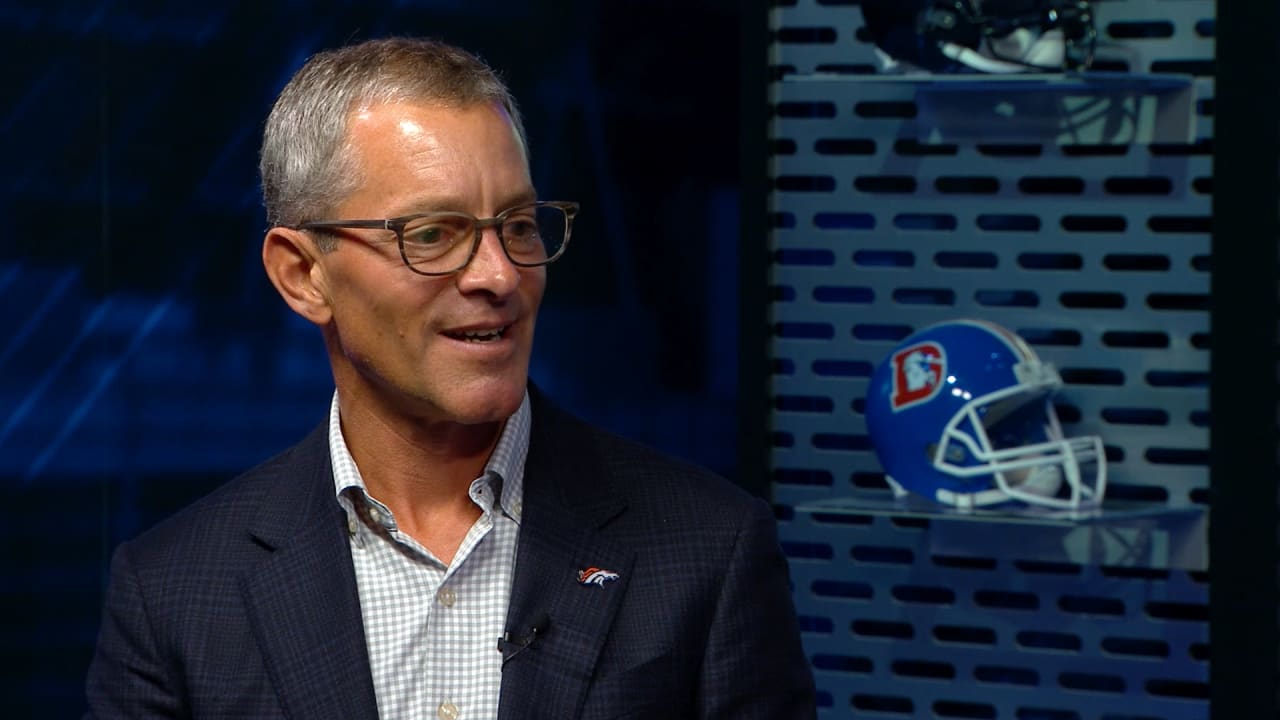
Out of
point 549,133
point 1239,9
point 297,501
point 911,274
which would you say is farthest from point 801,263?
point 297,501

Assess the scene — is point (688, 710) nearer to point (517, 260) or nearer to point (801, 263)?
point (517, 260)

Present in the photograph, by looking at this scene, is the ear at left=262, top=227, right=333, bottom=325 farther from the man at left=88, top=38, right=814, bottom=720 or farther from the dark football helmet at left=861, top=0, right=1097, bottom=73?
the dark football helmet at left=861, top=0, right=1097, bottom=73

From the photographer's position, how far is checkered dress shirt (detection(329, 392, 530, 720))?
2076mm

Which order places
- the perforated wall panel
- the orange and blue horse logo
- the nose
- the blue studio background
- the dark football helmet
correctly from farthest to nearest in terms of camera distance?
1. the perforated wall panel
2. the dark football helmet
3. the blue studio background
4. the orange and blue horse logo
5. the nose

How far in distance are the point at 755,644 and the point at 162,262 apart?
1.77 m

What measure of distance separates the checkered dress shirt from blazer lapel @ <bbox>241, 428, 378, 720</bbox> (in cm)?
2

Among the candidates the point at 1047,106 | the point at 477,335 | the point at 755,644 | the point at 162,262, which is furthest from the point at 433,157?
the point at 1047,106

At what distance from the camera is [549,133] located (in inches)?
163

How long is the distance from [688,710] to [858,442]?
2.26 m

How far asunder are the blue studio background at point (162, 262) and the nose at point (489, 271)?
1499mm

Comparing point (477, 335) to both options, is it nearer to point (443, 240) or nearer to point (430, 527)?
point (443, 240)

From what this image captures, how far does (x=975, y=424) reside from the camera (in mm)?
3855

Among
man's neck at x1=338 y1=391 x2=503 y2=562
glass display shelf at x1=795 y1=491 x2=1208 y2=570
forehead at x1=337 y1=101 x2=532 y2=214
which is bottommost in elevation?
glass display shelf at x1=795 y1=491 x2=1208 y2=570

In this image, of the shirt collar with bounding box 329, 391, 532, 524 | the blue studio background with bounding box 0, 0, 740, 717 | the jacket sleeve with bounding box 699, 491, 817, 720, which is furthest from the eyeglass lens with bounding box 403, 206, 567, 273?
the blue studio background with bounding box 0, 0, 740, 717
